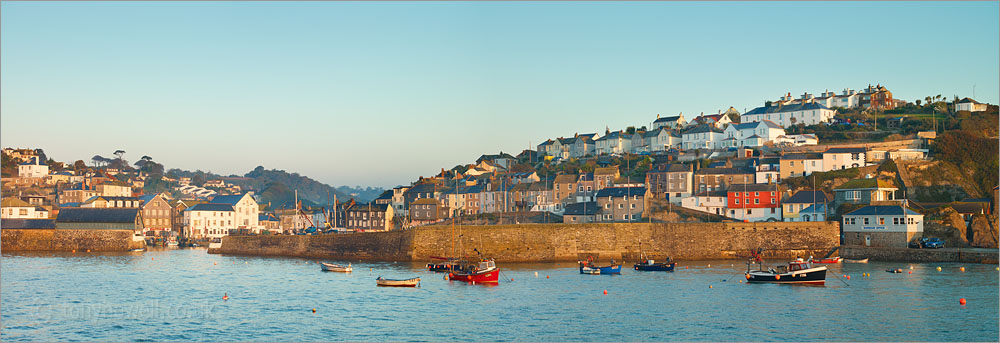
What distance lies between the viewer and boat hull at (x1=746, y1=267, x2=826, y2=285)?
1506 inches

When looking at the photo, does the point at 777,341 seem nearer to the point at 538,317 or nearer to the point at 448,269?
the point at 538,317

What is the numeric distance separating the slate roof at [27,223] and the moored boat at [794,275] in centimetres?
5478

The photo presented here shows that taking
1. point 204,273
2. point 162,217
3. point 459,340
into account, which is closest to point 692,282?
point 459,340

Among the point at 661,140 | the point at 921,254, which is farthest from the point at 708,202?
the point at 661,140

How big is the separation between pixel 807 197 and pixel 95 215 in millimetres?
55967

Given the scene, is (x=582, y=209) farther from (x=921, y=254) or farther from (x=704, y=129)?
(x=704, y=129)

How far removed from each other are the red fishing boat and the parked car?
2769 centimetres

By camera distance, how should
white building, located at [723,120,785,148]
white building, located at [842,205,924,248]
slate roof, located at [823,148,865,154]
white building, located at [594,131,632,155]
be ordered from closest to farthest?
1. white building, located at [842,205,924,248]
2. slate roof, located at [823,148,865,154]
3. white building, located at [723,120,785,148]
4. white building, located at [594,131,632,155]

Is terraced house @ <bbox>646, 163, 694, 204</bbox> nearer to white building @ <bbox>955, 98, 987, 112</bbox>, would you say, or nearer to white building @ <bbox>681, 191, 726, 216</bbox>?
white building @ <bbox>681, 191, 726, 216</bbox>

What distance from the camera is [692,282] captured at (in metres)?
38.9

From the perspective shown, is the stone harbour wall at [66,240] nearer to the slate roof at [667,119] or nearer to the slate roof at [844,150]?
the slate roof at [844,150]

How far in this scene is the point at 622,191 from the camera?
63969mm

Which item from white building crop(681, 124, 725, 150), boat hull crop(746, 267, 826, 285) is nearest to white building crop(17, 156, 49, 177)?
white building crop(681, 124, 725, 150)

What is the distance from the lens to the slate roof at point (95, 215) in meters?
64.6
